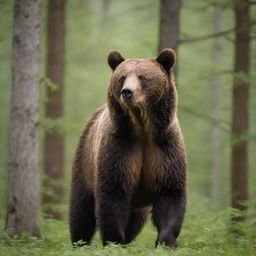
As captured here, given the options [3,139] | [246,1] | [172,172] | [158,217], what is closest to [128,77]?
[172,172]

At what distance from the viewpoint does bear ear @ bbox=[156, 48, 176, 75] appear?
741 cm

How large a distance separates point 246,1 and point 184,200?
4.86 m

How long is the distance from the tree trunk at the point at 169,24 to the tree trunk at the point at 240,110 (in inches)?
59.8

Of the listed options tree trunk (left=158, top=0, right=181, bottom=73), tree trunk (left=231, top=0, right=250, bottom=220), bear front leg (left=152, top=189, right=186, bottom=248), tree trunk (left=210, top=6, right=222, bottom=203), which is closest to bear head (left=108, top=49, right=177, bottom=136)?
bear front leg (left=152, top=189, right=186, bottom=248)

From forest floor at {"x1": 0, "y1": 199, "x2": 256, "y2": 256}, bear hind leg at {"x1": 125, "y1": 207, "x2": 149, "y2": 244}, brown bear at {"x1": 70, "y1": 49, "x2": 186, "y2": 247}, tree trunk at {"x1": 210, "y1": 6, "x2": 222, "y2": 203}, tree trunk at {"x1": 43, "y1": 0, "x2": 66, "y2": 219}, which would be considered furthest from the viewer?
tree trunk at {"x1": 210, "y1": 6, "x2": 222, "y2": 203}

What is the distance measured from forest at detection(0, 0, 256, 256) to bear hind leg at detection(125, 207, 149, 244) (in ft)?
1.92

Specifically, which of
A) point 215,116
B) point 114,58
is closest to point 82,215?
point 114,58

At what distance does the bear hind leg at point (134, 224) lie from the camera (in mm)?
8727

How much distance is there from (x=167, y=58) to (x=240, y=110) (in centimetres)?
607

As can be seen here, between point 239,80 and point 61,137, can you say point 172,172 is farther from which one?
point 61,137

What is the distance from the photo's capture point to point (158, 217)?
24.1 feet

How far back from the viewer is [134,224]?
8.77 metres

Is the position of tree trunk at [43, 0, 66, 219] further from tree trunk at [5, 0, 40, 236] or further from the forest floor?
tree trunk at [5, 0, 40, 236]

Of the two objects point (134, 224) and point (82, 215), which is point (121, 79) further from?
point (134, 224)
